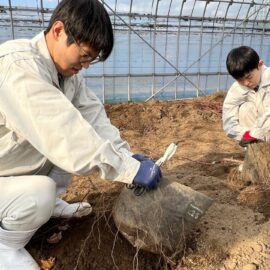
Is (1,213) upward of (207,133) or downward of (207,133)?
upward

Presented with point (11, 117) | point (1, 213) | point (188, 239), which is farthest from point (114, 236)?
point (11, 117)

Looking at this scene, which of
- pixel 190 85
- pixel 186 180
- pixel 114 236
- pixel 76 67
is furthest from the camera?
pixel 190 85

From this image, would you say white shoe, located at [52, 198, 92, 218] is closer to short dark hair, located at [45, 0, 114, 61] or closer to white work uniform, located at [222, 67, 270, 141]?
short dark hair, located at [45, 0, 114, 61]

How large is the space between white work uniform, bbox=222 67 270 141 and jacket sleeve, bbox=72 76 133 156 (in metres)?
1.51

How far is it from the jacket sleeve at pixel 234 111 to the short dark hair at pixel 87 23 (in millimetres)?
2273

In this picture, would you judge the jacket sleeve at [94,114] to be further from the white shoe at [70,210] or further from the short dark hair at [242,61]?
the short dark hair at [242,61]

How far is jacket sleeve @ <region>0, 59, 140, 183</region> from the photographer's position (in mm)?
1863

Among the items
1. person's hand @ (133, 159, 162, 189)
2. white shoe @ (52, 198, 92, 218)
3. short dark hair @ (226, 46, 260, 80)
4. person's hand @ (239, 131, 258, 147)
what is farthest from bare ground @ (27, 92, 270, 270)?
short dark hair @ (226, 46, 260, 80)

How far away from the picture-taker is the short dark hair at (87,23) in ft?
6.27

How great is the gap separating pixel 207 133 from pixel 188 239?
389 centimetres

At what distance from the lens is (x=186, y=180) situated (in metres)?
3.34

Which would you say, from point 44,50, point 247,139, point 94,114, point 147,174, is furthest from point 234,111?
point 44,50

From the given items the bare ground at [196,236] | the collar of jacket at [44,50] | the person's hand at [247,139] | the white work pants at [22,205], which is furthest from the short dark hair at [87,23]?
the person's hand at [247,139]

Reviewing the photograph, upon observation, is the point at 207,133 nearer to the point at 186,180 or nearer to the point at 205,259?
the point at 186,180
